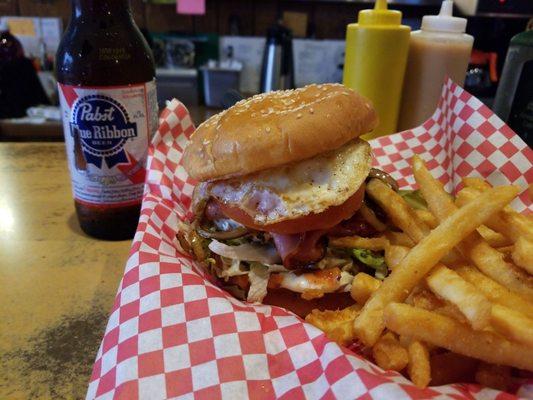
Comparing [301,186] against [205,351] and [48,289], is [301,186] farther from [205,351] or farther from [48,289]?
[48,289]

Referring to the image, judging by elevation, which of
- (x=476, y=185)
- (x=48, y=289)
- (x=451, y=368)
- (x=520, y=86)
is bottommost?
(x=48, y=289)

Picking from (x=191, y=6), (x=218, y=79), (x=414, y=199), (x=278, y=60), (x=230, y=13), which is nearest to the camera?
(x=414, y=199)

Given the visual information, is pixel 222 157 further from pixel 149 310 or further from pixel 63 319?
pixel 63 319

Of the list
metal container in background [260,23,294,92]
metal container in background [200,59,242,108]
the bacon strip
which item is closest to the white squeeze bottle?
the bacon strip

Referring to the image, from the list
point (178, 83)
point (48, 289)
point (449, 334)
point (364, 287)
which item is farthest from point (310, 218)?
point (178, 83)

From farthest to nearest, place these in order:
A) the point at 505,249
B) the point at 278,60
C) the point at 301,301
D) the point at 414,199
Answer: the point at 278,60
the point at 414,199
the point at 301,301
the point at 505,249

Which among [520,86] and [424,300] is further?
[520,86]

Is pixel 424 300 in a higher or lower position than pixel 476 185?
lower
